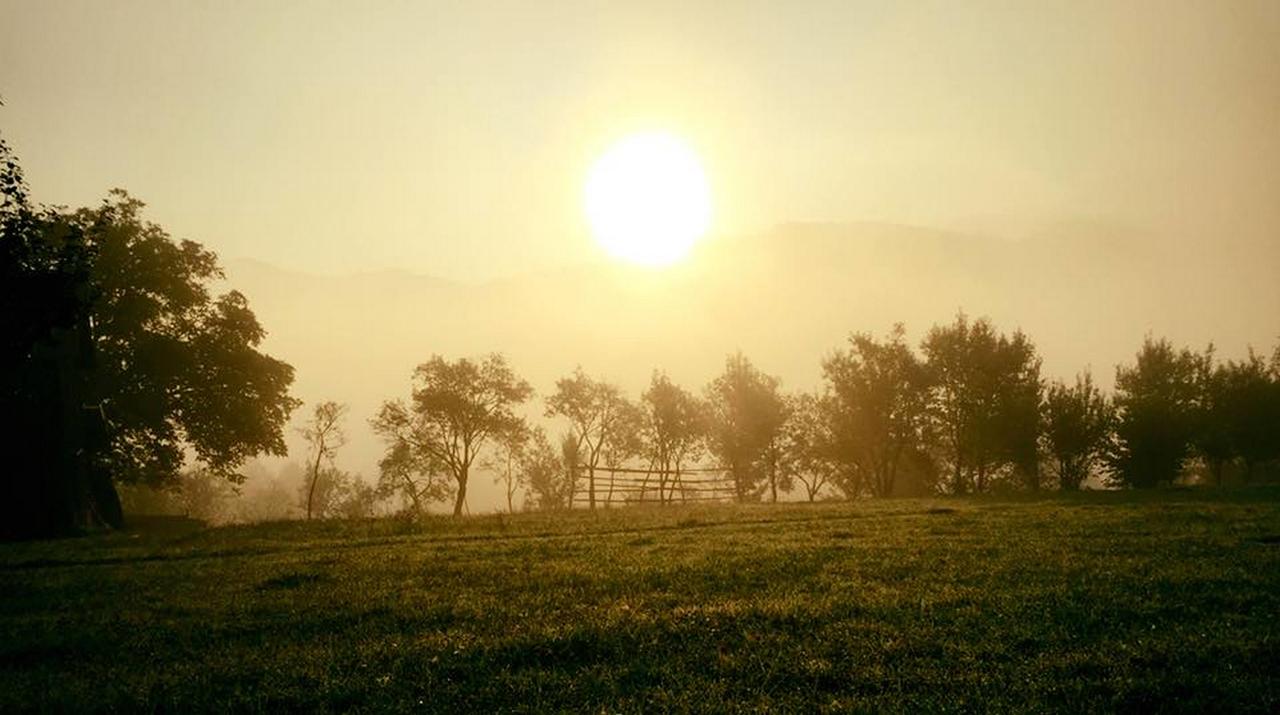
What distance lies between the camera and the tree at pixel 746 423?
271 feet

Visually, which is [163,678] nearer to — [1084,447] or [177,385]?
[177,385]

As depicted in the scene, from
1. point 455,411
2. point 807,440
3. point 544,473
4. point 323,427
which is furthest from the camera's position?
point 544,473

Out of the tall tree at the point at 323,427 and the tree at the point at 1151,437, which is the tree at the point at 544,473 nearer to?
the tall tree at the point at 323,427

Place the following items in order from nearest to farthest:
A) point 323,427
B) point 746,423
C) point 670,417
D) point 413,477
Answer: point 746,423 → point 670,417 → point 323,427 → point 413,477

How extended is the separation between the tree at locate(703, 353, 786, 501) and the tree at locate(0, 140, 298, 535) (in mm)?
49319

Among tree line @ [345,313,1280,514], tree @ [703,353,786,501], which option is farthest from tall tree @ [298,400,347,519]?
tree @ [703,353,786,501]

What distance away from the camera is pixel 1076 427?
2665 inches

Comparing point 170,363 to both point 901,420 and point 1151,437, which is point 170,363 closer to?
point 901,420

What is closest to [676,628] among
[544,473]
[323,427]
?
[323,427]

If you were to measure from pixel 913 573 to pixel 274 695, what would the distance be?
36.7 feet

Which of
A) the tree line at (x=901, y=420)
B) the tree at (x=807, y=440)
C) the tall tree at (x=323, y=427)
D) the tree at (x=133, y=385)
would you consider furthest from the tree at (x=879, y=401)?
the tall tree at (x=323, y=427)

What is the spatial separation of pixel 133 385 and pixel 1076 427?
3198 inches

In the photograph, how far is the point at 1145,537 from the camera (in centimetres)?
1841

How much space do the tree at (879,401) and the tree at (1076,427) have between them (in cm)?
1188
